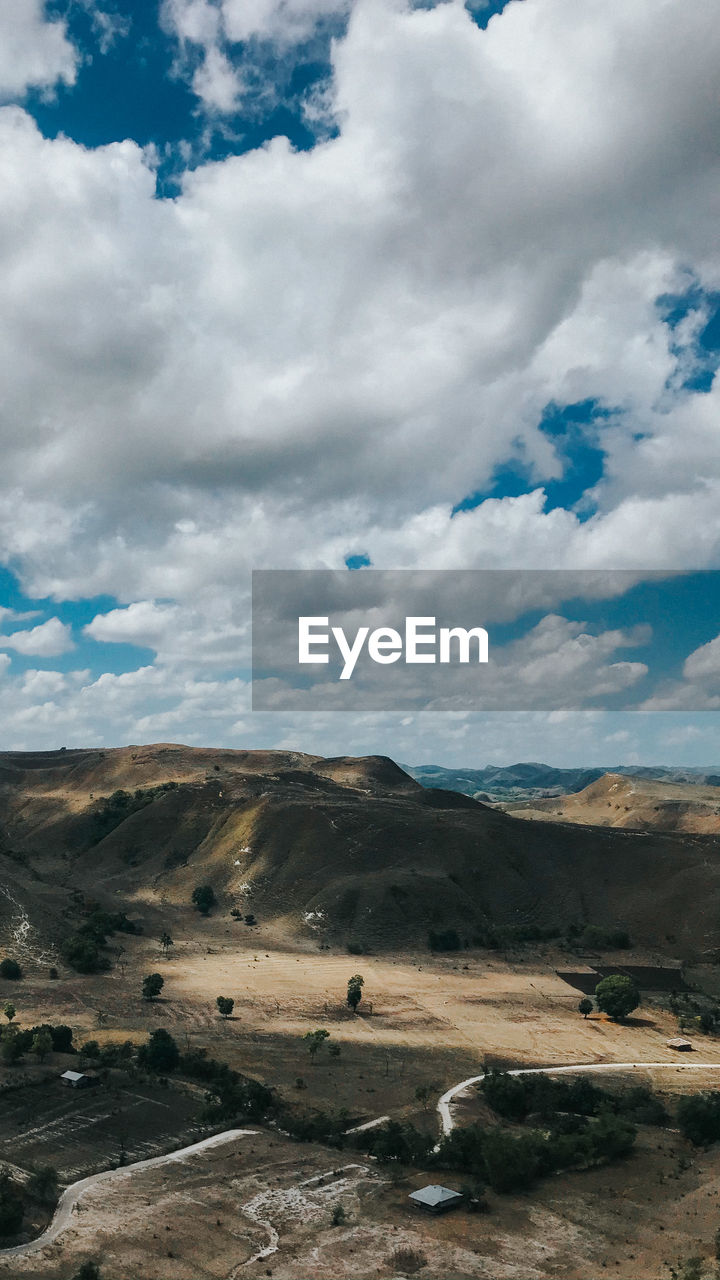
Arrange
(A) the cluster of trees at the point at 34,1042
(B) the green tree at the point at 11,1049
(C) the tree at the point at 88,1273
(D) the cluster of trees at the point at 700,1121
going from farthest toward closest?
(A) the cluster of trees at the point at 34,1042 < (B) the green tree at the point at 11,1049 < (D) the cluster of trees at the point at 700,1121 < (C) the tree at the point at 88,1273

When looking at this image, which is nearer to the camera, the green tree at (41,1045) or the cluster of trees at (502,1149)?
the cluster of trees at (502,1149)

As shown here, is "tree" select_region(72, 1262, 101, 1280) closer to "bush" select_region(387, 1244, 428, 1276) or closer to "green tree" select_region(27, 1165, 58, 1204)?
"green tree" select_region(27, 1165, 58, 1204)

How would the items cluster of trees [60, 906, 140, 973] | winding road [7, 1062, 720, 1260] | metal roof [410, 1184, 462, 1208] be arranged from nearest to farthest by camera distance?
winding road [7, 1062, 720, 1260] < metal roof [410, 1184, 462, 1208] < cluster of trees [60, 906, 140, 973]

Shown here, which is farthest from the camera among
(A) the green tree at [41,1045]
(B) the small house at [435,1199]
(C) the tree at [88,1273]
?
(A) the green tree at [41,1045]

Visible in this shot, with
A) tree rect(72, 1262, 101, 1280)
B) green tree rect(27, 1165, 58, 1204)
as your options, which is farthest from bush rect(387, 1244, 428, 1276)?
green tree rect(27, 1165, 58, 1204)

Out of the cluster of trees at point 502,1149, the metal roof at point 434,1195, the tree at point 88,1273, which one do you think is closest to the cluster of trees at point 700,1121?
the cluster of trees at point 502,1149

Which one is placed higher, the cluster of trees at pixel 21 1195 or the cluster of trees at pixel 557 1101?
the cluster of trees at pixel 21 1195

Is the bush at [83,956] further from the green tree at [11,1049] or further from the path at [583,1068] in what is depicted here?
the path at [583,1068]
